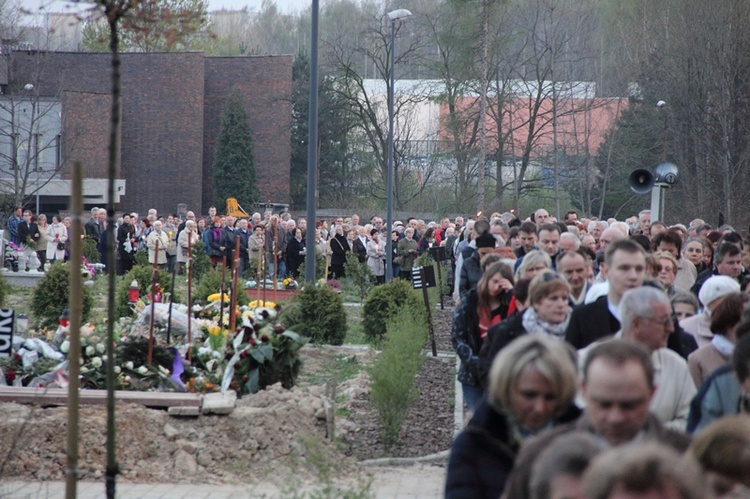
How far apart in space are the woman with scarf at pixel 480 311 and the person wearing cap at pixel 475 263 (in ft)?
8.71

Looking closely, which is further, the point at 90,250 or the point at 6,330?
the point at 90,250

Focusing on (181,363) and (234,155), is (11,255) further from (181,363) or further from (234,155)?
(234,155)

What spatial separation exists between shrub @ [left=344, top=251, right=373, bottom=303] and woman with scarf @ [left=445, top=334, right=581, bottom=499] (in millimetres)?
20697

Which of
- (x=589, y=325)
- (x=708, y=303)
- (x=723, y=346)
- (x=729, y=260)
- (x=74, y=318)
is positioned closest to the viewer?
(x=74, y=318)

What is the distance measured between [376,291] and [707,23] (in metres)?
19.2

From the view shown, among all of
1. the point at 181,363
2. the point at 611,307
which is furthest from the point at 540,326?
the point at 181,363

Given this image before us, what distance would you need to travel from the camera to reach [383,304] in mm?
16766

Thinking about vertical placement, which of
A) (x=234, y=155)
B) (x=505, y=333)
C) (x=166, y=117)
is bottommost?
(x=505, y=333)

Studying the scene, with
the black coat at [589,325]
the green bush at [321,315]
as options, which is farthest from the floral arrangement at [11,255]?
the black coat at [589,325]

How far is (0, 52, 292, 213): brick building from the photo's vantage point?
49.5 metres

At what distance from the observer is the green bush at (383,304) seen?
16609mm

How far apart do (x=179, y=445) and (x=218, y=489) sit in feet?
2.59

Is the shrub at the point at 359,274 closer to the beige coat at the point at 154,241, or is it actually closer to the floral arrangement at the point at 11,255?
the beige coat at the point at 154,241

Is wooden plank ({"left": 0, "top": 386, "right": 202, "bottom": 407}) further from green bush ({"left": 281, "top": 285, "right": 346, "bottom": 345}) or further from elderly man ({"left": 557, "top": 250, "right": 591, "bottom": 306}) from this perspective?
green bush ({"left": 281, "top": 285, "right": 346, "bottom": 345})
